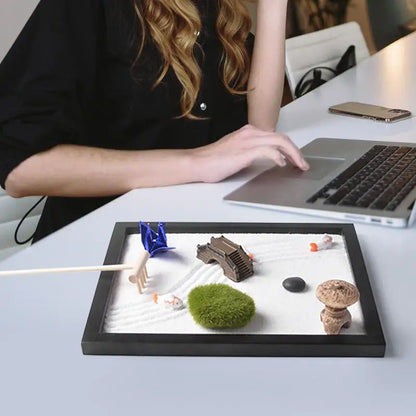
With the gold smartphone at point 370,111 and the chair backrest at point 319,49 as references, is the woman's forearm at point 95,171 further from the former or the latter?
the chair backrest at point 319,49

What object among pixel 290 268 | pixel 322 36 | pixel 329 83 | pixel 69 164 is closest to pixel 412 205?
pixel 290 268

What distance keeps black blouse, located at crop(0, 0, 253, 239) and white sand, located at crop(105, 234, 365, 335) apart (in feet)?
1.20

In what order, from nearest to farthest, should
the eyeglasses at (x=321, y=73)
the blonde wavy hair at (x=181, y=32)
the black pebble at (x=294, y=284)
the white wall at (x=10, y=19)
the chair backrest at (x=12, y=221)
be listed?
1. the black pebble at (x=294, y=284)
2. the blonde wavy hair at (x=181, y=32)
3. the chair backrest at (x=12, y=221)
4. the eyeglasses at (x=321, y=73)
5. the white wall at (x=10, y=19)

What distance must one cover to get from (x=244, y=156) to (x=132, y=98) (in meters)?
0.29

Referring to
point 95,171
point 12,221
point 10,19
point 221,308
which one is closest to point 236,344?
point 221,308

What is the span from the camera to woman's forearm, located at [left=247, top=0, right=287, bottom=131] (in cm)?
133

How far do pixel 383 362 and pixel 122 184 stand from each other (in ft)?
1.82

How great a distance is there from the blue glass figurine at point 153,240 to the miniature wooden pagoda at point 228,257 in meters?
0.04

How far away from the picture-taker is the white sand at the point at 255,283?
621 millimetres

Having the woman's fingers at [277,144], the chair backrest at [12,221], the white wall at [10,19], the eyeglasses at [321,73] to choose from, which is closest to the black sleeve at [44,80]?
the chair backrest at [12,221]

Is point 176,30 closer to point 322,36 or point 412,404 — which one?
point 412,404

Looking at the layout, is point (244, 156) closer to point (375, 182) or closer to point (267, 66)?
point (375, 182)

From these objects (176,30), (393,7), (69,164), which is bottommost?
(393,7)

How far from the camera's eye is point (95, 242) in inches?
32.3
